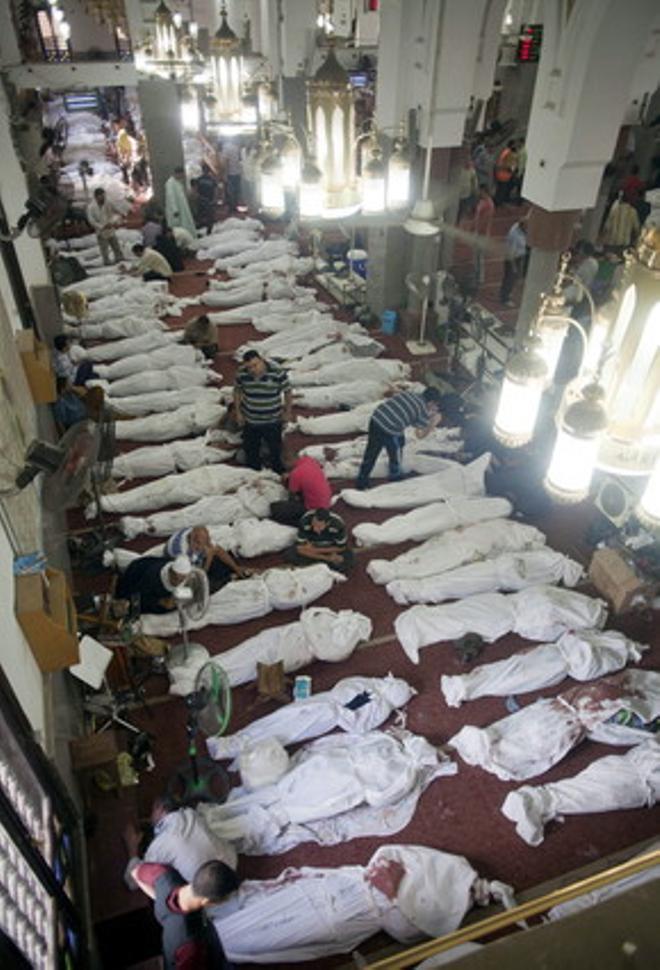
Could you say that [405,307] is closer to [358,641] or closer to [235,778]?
[358,641]

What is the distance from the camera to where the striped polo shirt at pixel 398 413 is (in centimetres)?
765

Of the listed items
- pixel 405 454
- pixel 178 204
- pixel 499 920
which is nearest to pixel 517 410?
pixel 499 920

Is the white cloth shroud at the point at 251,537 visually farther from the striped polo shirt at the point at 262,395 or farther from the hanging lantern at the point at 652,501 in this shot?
the hanging lantern at the point at 652,501

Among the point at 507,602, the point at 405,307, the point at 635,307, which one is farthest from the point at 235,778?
the point at 405,307

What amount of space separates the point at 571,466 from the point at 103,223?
12.8 meters

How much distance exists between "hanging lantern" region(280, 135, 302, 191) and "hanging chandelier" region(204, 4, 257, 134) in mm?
2602

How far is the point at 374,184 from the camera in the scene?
5.62 meters

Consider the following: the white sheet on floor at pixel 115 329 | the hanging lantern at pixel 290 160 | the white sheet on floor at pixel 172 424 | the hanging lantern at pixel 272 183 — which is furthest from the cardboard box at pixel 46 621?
the white sheet on floor at pixel 115 329

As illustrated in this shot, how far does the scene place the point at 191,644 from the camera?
6.23 metres

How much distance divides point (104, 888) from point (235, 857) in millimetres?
822

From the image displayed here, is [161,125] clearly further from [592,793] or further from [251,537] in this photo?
Result: [592,793]

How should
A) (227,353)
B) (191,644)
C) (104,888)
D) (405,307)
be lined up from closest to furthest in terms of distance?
(104,888)
(191,644)
(227,353)
(405,307)

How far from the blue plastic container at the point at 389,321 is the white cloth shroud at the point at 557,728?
280 inches

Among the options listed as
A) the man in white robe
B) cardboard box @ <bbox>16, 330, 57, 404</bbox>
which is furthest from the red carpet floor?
the man in white robe
